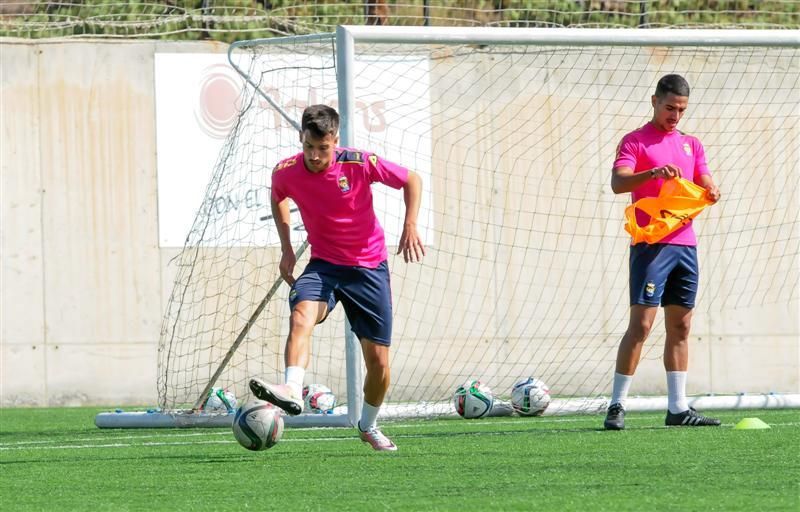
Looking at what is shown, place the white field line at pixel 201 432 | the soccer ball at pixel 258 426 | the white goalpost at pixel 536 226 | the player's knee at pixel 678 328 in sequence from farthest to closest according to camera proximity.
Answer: the white goalpost at pixel 536 226 < the white field line at pixel 201 432 < the player's knee at pixel 678 328 < the soccer ball at pixel 258 426

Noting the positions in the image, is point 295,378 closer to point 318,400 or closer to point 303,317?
point 303,317

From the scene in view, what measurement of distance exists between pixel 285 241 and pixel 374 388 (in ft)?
2.81

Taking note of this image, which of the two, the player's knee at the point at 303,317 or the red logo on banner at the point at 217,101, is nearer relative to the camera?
the player's knee at the point at 303,317

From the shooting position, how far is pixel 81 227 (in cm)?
→ 1217

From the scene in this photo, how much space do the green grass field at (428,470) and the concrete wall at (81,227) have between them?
12.5 feet

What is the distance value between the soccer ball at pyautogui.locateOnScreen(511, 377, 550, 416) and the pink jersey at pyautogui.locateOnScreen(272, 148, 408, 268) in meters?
2.89

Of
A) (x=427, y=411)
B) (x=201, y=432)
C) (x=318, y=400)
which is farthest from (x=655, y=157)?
(x=201, y=432)

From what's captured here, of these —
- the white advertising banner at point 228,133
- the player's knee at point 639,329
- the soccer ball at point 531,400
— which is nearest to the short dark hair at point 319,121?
the player's knee at point 639,329

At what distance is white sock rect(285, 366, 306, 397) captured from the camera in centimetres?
594

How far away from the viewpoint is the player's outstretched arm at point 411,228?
6.36m

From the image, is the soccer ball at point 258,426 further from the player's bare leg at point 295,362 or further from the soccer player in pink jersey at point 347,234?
the soccer player in pink jersey at point 347,234

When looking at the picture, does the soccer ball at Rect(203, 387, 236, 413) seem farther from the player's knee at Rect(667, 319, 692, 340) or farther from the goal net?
the player's knee at Rect(667, 319, 692, 340)

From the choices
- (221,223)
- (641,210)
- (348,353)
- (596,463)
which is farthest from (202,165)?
(596,463)

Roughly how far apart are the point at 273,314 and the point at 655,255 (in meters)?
5.31
